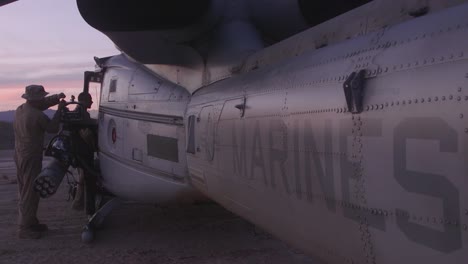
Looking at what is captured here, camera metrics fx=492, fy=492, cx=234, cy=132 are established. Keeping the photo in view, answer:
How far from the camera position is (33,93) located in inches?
279

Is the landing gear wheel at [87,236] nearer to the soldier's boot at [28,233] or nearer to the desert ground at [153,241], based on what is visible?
the desert ground at [153,241]

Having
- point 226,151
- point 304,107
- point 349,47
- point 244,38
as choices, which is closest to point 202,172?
point 226,151

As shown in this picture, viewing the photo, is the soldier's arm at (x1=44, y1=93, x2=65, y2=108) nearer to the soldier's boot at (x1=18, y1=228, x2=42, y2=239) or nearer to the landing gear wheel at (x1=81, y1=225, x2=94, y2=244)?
the soldier's boot at (x1=18, y1=228, x2=42, y2=239)

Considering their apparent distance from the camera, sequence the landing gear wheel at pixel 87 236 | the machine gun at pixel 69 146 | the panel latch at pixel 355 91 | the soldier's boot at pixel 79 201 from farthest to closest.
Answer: the soldier's boot at pixel 79 201, the machine gun at pixel 69 146, the landing gear wheel at pixel 87 236, the panel latch at pixel 355 91

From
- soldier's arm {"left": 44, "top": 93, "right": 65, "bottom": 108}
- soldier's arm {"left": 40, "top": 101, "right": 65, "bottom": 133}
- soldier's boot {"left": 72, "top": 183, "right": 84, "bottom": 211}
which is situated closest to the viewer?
soldier's arm {"left": 40, "top": 101, "right": 65, "bottom": 133}

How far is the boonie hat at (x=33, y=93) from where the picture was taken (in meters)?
7.05

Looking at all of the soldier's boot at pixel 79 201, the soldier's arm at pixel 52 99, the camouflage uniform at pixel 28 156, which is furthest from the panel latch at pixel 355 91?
the soldier's boot at pixel 79 201

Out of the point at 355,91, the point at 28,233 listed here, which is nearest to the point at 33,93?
the point at 28,233

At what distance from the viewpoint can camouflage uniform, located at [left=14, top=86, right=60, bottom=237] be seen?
22.4ft

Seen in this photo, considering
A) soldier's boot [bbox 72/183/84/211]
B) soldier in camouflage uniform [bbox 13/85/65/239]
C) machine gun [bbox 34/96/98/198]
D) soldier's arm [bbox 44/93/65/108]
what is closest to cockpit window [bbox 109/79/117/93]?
machine gun [bbox 34/96/98/198]

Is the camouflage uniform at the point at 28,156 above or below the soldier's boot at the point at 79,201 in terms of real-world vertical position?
above

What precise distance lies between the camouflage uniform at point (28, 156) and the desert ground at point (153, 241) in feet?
1.18

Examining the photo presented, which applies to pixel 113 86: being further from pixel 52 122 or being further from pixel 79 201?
pixel 79 201

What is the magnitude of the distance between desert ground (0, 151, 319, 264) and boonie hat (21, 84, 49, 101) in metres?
1.95
